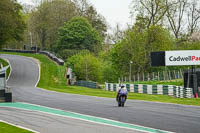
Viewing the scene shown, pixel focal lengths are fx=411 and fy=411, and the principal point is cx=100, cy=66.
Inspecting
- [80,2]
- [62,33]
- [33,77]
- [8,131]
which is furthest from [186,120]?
[80,2]

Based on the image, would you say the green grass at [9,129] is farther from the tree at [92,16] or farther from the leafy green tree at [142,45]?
the tree at [92,16]

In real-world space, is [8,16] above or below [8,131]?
above

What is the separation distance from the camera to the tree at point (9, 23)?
56312 millimetres

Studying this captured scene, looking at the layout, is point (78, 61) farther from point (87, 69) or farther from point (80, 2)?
point (80, 2)

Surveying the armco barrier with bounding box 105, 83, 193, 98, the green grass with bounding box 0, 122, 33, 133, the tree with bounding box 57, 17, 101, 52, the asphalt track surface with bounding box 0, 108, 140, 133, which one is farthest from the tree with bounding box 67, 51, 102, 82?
the green grass with bounding box 0, 122, 33, 133

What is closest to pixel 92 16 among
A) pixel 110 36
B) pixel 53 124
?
pixel 110 36

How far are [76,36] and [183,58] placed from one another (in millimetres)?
51144

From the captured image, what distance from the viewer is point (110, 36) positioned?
10325 cm

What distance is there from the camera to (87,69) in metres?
67.8

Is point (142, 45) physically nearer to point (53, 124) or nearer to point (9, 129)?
point (53, 124)

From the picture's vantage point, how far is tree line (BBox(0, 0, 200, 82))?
218 feet

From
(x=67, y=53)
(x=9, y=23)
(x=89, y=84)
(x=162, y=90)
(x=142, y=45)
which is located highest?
(x=9, y=23)

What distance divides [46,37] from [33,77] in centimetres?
4851

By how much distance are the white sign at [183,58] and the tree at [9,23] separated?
26399 mm
